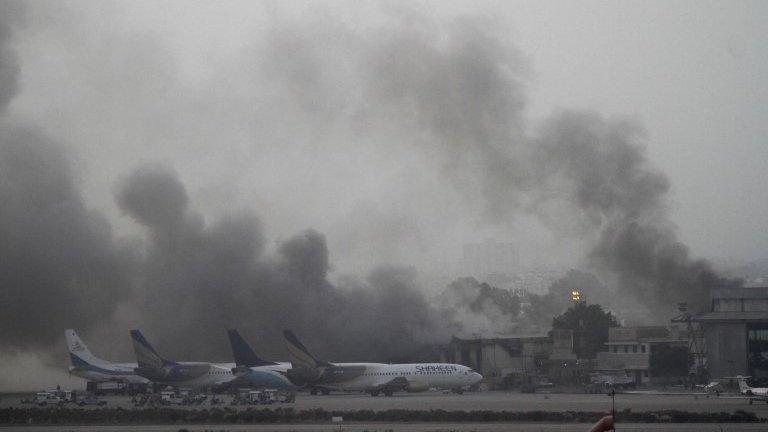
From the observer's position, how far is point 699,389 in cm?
10525

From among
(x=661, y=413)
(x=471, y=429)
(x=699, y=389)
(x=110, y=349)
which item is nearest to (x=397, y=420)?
(x=471, y=429)

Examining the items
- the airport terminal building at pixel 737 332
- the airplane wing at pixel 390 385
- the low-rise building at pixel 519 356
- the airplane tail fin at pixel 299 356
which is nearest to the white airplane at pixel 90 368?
the airplane tail fin at pixel 299 356

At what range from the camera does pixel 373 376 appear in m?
107

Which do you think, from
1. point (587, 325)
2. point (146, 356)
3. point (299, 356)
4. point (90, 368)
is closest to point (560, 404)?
point (299, 356)

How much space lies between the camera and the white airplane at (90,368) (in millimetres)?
120938

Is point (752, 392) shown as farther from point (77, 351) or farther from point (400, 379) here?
point (77, 351)

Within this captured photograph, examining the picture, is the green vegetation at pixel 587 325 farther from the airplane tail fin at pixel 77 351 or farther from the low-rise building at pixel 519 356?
the airplane tail fin at pixel 77 351

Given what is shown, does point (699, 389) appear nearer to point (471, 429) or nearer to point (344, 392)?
point (344, 392)

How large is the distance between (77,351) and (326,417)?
198 feet

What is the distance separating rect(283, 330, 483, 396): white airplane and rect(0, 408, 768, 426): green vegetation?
33.1m

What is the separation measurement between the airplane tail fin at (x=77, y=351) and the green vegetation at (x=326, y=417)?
46.4 m

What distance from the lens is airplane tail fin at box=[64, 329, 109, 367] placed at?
12044 cm

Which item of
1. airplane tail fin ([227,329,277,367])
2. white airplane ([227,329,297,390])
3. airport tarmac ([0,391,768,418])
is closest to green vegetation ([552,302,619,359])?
airport tarmac ([0,391,768,418])

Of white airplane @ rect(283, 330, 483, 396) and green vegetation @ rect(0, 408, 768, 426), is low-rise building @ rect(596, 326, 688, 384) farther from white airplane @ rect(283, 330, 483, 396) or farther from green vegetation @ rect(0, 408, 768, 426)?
green vegetation @ rect(0, 408, 768, 426)
